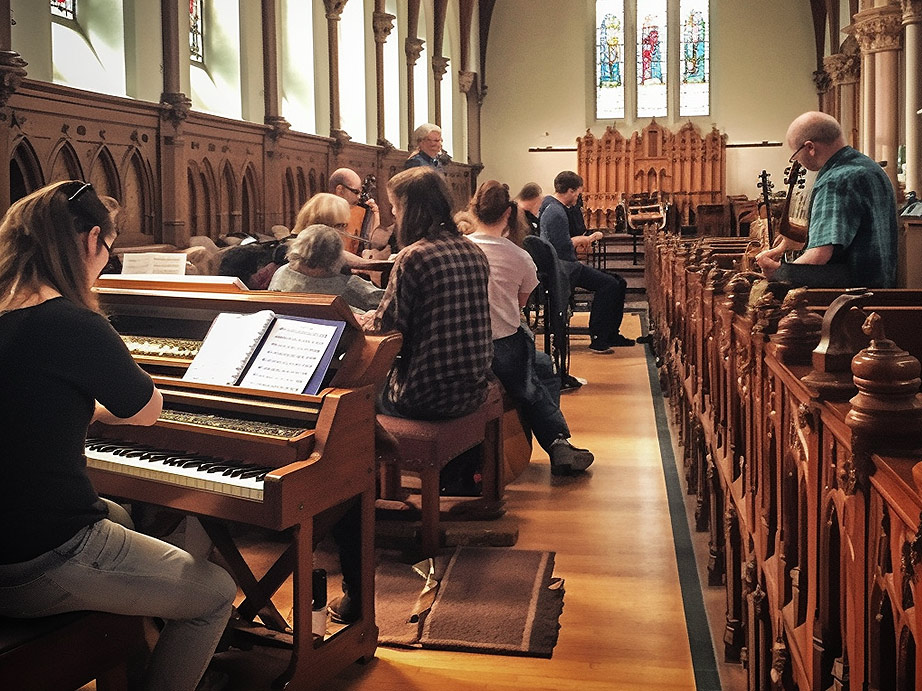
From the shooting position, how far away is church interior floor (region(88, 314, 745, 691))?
2.83 metres

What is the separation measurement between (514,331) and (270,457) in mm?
2284

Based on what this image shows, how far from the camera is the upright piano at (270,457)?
2.56 meters

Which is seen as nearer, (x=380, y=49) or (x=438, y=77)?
(x=380, y=49)

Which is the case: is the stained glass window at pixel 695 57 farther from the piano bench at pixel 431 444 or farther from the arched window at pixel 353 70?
the piano bench at pixel 431 444

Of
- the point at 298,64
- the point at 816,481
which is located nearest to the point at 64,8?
the point at 298,64

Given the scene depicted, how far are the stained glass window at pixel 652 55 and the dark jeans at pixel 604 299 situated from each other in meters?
Answer: 10.9

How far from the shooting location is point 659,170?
18.6 m

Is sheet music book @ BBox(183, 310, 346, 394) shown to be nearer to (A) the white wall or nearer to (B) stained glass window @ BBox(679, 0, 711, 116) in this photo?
(A) the white wall

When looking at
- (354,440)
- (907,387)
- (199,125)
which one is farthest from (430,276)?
(199,125)

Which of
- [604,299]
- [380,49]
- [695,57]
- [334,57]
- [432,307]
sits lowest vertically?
[604,299]

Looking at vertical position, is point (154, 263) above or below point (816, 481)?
above

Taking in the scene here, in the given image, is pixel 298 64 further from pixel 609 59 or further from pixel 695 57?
pixel 695 57

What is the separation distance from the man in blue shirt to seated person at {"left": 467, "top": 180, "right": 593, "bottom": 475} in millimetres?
2747

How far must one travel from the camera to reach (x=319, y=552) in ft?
12.7
